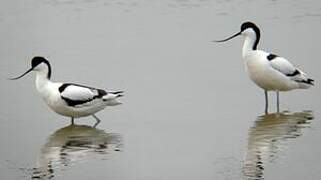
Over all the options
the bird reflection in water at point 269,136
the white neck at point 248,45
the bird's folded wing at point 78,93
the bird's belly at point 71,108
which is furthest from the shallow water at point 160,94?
the white neck at point 248,45

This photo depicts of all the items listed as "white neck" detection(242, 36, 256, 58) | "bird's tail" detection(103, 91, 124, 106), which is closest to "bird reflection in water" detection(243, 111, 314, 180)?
"white neck" detection(242, 36, 256, 58)

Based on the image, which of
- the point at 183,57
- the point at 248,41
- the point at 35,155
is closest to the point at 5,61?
the point at 183,57

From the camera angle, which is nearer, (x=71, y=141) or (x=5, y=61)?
(x=71, y=141)

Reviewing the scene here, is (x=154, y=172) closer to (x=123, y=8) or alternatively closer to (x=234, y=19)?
(x=234, y=19)

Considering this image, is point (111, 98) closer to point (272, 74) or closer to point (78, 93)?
point (78, 93)

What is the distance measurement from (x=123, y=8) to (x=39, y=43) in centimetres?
400

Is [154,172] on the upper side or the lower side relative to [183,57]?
lower

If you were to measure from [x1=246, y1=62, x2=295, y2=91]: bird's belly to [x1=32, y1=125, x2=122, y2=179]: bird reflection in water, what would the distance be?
2613mm

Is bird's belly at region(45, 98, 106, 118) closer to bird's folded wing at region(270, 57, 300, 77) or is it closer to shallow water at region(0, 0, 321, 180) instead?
shallow water at region(0, 0, 321, 180)

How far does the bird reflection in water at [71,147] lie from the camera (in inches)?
372

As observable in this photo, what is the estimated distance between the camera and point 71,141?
1066 cm

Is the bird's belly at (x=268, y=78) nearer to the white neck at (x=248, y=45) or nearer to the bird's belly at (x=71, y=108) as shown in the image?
the white neck at (x=248, y=45)

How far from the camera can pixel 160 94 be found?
1268cm

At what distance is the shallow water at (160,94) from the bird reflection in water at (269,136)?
0.04ft
